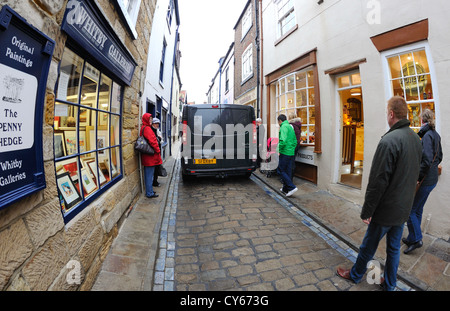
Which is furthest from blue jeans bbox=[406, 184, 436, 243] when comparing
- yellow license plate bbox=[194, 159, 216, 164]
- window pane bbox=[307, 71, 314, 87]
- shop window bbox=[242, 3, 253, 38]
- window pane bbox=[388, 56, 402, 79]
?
shop window bbox=[242, 3, 253, 38]

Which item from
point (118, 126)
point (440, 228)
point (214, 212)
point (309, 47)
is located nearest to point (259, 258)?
point (214, 212)

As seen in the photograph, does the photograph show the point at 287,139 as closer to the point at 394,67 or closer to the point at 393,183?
the point at 394,67

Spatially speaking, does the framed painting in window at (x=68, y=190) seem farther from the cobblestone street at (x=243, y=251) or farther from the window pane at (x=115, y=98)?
the window pane at (x=115, y=98)

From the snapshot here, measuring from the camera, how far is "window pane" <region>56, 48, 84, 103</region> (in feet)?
6.95

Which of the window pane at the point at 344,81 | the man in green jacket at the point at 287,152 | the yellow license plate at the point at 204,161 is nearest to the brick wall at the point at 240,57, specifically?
the window pane at the point at 344,81

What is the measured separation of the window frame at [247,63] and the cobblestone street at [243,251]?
26.8ft

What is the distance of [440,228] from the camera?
126 inches

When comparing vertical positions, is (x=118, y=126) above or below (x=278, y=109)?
below

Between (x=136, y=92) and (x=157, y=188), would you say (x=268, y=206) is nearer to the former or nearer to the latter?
(x=157, y=188)

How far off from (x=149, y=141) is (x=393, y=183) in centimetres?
415

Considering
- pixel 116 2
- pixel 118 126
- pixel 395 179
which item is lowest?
pixel 395 179

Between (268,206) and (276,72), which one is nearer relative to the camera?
(268,206)

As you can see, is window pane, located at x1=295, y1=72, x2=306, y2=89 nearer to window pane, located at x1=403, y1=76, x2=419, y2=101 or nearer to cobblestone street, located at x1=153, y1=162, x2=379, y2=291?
window pane, located at x1=403, y1=76, x2=419, y2=101

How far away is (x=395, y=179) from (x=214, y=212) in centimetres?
295
